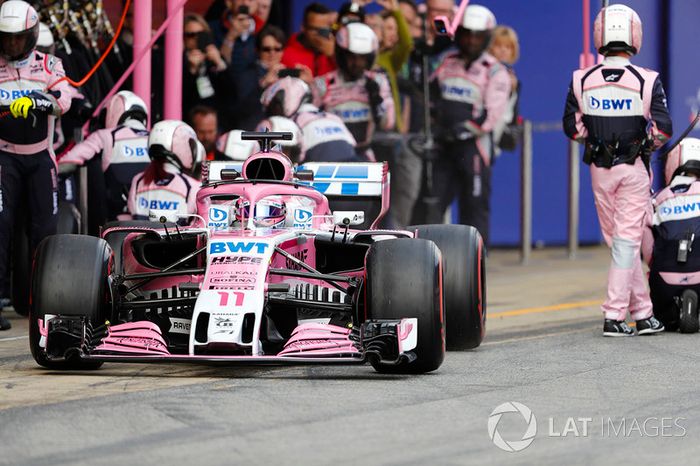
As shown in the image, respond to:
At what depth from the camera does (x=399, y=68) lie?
17641 mm

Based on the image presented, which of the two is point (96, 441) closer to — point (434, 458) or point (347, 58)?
point (434, 458)

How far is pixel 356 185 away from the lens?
10273 mm

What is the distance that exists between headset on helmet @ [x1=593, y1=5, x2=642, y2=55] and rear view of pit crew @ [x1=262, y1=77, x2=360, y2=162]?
444cm

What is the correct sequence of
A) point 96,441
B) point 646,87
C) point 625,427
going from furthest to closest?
point 646,87 < point 625,427 < point 96,441

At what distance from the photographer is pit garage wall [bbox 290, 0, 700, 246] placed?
734 inches

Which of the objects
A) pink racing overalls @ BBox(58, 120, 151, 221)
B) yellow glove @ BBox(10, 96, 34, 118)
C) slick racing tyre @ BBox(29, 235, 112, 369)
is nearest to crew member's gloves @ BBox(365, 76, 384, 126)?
pink racing overalls @ BBox(58, 120, 151, 221)

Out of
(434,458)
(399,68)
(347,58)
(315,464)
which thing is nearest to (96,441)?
(315,464)

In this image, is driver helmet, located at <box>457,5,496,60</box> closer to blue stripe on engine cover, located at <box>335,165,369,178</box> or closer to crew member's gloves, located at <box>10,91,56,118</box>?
crew member's gloves, located at <box>10,91,56,118</box>

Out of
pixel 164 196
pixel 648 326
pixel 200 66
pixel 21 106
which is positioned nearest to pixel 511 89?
pixel 200 66

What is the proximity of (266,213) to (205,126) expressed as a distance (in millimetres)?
7440

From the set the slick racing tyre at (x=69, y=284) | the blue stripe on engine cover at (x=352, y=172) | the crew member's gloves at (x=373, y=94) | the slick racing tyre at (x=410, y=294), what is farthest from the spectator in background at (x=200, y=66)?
the slick racing tyre at (x=410, y=294)

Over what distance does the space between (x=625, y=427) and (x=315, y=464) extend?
1566mm

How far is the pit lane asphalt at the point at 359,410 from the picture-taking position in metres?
5.93

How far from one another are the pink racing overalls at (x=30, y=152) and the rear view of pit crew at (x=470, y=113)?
6449mm
